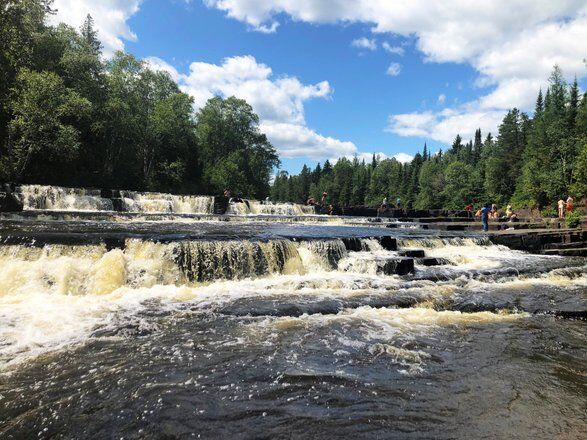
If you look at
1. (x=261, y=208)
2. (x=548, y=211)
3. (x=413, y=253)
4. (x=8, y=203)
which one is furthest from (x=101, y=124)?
(x=548, y=211)

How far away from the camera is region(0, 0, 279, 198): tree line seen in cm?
2583

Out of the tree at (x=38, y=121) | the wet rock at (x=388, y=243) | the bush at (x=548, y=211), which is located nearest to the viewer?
the wet rock at (x=388, y=243)

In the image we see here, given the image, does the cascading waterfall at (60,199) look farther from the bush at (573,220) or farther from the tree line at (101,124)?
the bush at (573,220)

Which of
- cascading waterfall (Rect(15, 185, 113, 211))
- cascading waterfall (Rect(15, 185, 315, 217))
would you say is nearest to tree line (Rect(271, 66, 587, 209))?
cascading waterfall (Rect(15, 185, 315, 217))

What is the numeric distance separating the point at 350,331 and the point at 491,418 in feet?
9.42

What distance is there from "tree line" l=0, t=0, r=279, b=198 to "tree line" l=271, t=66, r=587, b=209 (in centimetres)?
3790

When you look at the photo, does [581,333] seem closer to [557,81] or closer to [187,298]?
[187,298]

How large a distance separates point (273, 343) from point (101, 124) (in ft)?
123

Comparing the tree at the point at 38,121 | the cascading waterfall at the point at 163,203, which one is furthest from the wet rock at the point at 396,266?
the tree at the point at 38,121

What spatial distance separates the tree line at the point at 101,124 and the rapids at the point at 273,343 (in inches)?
781

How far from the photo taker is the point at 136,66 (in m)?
43.8

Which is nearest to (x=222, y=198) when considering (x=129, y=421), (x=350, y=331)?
(x=350, y=331)

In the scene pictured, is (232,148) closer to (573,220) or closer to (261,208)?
(261,208)

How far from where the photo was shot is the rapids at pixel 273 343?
12.2 feet
